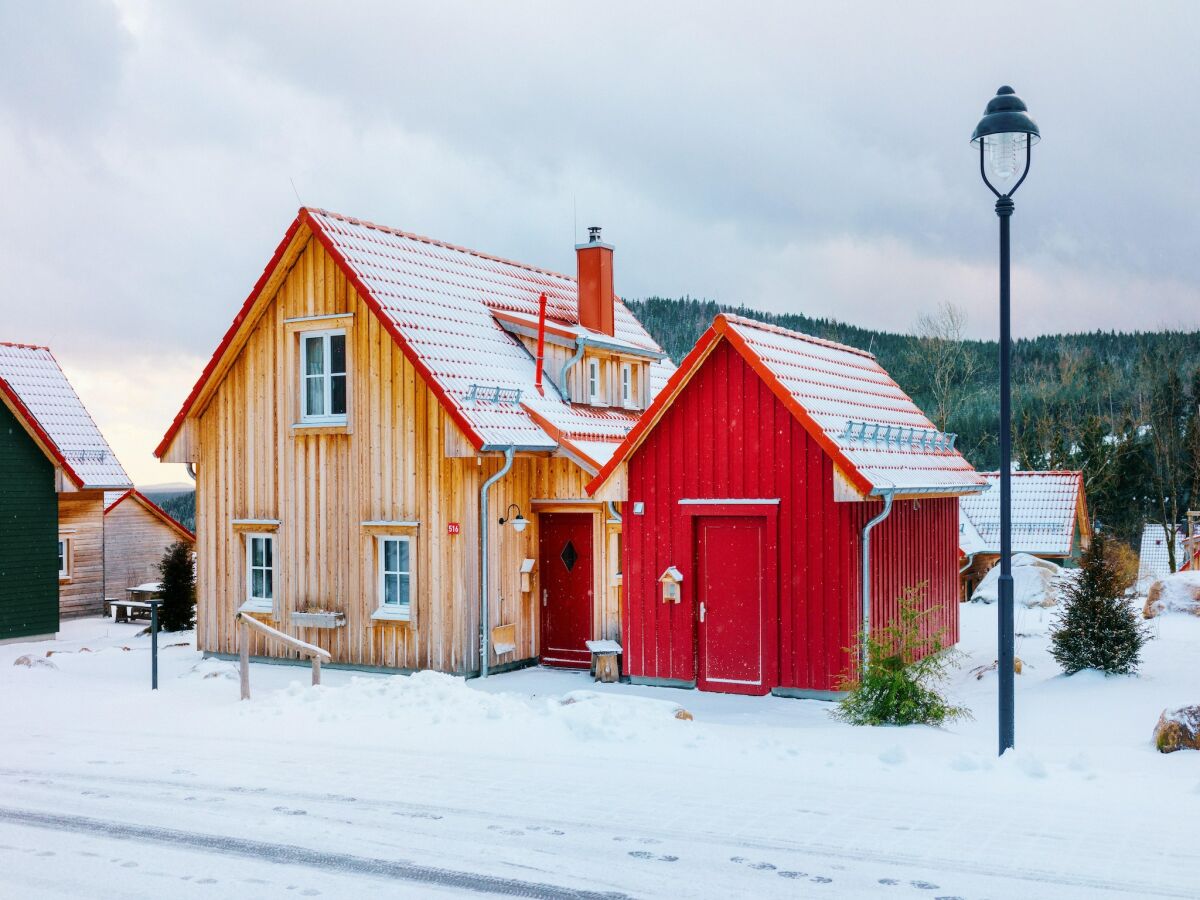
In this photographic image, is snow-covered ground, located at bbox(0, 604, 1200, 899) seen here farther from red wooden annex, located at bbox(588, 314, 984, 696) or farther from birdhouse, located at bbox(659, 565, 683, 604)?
birdhouse, located at bbox(659, 565, 683, 604)

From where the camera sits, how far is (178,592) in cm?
2508

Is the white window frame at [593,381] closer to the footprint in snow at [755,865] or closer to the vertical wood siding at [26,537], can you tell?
the vertical wood siding at [26,537]

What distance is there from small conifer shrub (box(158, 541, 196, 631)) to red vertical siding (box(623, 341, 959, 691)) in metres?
13.5

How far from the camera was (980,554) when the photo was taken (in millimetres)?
35406

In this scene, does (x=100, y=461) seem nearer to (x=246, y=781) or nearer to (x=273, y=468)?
(x=273, y=468)

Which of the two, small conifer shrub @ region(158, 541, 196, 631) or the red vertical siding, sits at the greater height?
the red vertical siding

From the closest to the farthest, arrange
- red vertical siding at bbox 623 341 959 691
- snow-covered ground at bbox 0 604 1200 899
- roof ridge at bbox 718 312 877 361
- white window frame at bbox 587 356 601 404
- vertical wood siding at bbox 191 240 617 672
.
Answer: snow-covered ground at bbox 0 604 1200 899
red vertical siding at bbox 623 341 959 691
roof ridge at bbox 718 312 877 361
vertical wood siding at bbox 191 240 617 672
white window frame at bbox 587 356 601 404

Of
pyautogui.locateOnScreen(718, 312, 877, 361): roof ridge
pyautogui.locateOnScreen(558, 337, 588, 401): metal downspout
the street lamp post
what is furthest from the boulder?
pyautogui.locateOnScreen(558, 337, 588, 401): metal downspout

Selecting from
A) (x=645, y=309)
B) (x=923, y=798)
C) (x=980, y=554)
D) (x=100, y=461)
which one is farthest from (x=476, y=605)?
(x=645, y=309)

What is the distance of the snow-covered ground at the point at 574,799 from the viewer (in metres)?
6.65

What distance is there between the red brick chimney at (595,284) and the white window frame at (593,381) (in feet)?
3.16

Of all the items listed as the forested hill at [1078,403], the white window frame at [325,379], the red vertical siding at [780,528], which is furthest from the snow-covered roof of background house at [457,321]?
the forested hill at [1078,403]

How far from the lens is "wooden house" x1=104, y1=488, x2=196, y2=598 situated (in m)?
28.5

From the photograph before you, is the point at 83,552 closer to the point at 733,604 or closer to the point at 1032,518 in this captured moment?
the point at 733,604
